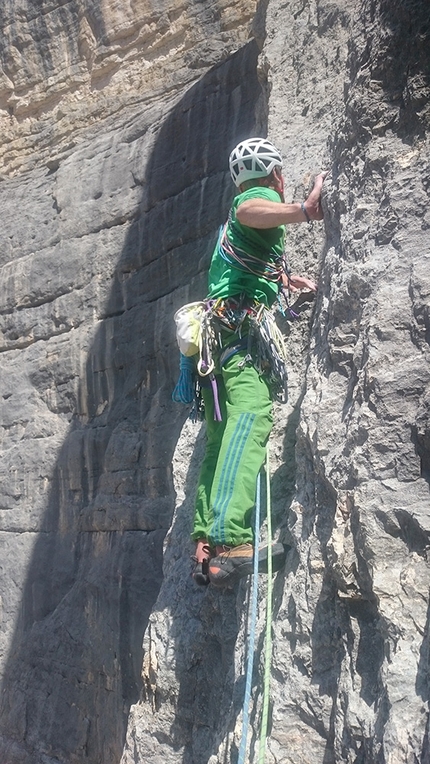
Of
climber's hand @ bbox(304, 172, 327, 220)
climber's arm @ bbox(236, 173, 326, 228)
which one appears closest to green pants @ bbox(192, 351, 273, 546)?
climber's arm @ bbox(236, 173, 326, 228)

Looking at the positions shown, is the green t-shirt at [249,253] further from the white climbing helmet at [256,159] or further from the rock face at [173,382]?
the rock face at [173,382]

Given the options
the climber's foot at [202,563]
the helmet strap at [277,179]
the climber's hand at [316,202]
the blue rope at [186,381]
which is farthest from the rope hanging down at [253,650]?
the helmet strap at [277,179]

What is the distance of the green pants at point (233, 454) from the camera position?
321 cm

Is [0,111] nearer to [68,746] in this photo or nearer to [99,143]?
[99,143]

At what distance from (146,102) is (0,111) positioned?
256cm

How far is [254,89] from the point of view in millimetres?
7406

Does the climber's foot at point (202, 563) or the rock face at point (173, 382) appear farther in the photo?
the climber's foot at point (202, 563)

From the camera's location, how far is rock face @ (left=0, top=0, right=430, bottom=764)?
2.74 m

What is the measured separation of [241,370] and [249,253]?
52 centimetres

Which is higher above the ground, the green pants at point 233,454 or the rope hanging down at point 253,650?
the green pants at point 233,454

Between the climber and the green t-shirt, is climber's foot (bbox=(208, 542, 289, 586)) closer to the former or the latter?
the climber

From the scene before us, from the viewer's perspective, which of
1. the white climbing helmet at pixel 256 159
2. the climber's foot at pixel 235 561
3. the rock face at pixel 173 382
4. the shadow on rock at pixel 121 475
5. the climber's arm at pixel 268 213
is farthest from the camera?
the shadow on rock at pixel 121 475

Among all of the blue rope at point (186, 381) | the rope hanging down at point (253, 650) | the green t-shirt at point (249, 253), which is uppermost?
the green t-shirt at point (249, 253)

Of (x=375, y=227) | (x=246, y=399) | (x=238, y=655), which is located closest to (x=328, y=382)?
(x=246, y=399)
